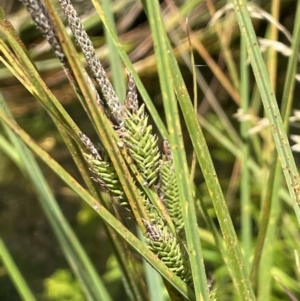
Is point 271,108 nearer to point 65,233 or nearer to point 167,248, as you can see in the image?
point 167,248

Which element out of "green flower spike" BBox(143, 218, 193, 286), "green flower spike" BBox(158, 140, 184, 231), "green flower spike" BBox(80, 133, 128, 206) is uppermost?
"green flower spike" BBox(80, 133, 128, 206)

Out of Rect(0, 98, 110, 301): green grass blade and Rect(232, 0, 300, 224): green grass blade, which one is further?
Rect(0, 98, 110, 301): green grass blade

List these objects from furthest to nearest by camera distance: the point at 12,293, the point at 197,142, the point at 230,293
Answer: the point at 12,293 → the point at 230,293 → the point at 197,142

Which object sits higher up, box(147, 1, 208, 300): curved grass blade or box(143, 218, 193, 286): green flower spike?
box(147, 1, 208, 300): curved grass blade

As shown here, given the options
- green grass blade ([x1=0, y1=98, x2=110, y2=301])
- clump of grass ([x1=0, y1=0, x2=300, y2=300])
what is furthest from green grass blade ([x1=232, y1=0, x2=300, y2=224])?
green grass blade ([x1=0, y1=98, x2=110, y2=301])

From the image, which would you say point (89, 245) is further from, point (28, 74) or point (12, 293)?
point (28, 74)

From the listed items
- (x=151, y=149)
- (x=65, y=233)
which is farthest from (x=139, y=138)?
(x=65, y=233)

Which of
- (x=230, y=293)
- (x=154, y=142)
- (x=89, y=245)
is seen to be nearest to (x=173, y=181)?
(x=154, y=142)

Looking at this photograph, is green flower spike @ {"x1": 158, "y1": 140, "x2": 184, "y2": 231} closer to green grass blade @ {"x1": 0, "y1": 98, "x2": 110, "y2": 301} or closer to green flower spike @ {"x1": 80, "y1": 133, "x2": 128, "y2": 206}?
green flower spike @ {"x1": 80, "y1": 133, "x2": 128, "y2": 206}
